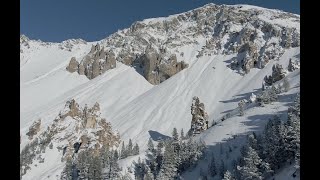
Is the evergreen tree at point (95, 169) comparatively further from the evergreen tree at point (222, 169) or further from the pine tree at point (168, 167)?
the evergreen tree at point (222, 169)

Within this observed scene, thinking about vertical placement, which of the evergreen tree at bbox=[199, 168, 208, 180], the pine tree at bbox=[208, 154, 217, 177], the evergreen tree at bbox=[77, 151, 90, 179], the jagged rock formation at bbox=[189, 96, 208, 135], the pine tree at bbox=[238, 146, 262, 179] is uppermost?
the jagged rock formation at bbox=[189, 96, 208, 135]

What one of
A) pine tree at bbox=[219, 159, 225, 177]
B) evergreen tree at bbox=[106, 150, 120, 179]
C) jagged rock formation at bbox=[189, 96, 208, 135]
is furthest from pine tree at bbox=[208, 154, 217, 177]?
jagged rock formation at bbox=[189, 96, 208, 135]

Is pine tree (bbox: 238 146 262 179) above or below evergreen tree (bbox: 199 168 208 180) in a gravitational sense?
above

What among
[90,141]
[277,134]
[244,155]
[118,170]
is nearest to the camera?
[277,134]

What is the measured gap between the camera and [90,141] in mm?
191375

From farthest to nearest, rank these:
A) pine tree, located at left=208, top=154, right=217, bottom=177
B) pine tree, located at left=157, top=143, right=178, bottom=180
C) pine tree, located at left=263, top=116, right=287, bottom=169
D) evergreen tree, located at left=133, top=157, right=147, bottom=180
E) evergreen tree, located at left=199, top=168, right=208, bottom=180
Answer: evergreen tree, located at left=133, top=157, right=147, bottom=180, pine tree, located at left=157, top=143, right=178, bottom=180, pine tree, located at left=208, top=154, right=217, bottom=177, evergreen tree, located at left=199, top=168, right=208, bottom=180, pine tree, located at left=263, top=116, right=287, bottom=169

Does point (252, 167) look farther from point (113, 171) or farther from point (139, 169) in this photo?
point (139, 169)

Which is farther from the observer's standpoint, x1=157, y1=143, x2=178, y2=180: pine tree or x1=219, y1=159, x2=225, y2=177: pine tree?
x1=157, y1=143, x2=178, y2=180: pine tree

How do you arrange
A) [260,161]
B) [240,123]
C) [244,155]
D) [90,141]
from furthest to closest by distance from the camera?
1. [90,141]
2. [240,123]
3. [244,155]
4. [260,161]

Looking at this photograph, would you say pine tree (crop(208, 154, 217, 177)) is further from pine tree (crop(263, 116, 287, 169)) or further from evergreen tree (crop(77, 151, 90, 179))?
evergreen tree (crop(77, 151, 90, 179))

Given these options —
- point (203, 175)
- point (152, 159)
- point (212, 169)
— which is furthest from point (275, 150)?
point (152, 159)
